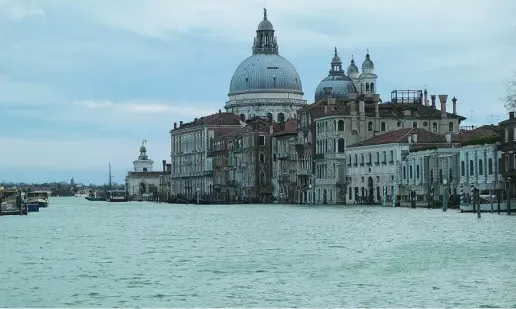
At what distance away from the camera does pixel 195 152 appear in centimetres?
15050

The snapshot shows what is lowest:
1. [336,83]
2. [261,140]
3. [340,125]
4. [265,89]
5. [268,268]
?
[268,268]

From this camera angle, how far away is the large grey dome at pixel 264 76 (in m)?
151

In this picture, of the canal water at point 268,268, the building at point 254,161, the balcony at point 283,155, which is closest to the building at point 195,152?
the building at point 254,161

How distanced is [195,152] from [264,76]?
12.2 metres

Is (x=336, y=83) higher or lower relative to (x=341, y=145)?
higher

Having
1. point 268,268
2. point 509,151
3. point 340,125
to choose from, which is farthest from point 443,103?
point 268,268

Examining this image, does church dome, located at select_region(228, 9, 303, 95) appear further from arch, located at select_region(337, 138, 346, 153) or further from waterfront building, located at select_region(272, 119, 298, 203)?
arch, located at select_region(337, 138, 346, 153)

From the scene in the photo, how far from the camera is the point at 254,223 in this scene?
60.4 metres

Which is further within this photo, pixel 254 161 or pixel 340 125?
pixel 254 161

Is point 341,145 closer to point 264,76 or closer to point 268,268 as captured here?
point 264,76

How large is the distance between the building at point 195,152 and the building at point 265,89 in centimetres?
358

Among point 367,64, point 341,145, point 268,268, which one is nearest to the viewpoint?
point 268,268

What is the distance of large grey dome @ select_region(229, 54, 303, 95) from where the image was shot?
497 feet

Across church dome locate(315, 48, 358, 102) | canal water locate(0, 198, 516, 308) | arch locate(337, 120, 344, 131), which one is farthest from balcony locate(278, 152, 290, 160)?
canal water locate(0, 198, 516, 308)
